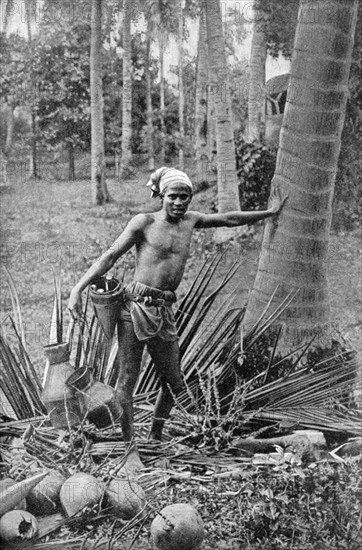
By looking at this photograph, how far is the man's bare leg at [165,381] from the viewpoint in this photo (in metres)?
3.72

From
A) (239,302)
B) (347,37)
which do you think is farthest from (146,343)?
(347,37)

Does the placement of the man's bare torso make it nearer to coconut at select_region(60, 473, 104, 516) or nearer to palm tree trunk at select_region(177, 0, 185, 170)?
palm tree trunk at select_region(177, 0, 185, 170)

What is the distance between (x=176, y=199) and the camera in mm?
3611

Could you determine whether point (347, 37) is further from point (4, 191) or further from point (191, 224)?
point (4, 191)

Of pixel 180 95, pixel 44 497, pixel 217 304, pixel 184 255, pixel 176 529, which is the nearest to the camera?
pixel 176 529

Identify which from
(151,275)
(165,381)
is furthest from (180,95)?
(165,381)

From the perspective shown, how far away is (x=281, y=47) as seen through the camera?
377cm

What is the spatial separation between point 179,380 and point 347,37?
5.39ft

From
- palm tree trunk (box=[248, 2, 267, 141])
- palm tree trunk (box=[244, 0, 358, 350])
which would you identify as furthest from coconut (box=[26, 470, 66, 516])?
palm tree trunk (box=[248, 2, 267, 141])

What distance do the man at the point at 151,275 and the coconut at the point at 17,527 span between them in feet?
1.56

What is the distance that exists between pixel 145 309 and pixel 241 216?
589 millimetres

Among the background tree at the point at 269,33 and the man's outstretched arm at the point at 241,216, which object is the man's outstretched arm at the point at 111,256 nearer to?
the man's outstretched arm at the point at 241,216

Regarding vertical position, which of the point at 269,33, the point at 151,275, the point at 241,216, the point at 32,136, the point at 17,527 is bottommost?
the point at 17,527

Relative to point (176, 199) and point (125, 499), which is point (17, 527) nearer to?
point (125, 499)
